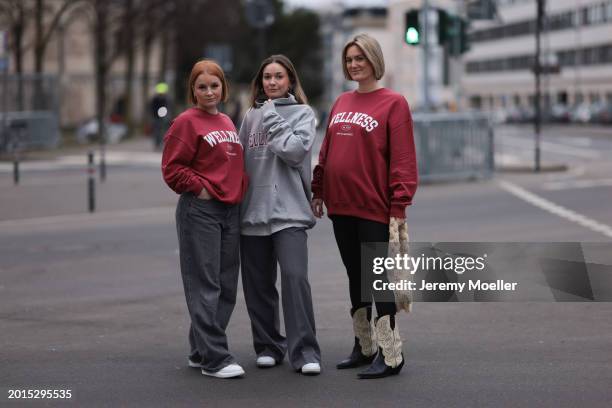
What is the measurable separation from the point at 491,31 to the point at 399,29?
62.2 ft

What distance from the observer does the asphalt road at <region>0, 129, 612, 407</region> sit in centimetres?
638

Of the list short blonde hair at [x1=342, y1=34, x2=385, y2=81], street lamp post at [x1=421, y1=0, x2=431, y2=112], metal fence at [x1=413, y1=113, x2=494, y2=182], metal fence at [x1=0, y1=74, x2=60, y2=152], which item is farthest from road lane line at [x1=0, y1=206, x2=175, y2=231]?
metal fence at [x1=0, y1=74, x2=60, y2=152]

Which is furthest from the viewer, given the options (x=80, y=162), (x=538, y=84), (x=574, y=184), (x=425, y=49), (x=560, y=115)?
(x=560, y=115)

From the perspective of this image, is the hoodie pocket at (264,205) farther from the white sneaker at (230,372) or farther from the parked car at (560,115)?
the parked car at (560,115)

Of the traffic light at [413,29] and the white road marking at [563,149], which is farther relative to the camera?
the white road marking at [563,149]

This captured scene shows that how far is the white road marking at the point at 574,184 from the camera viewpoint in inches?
881

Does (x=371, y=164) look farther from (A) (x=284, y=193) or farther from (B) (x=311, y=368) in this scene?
(B) (x=311, y=368)

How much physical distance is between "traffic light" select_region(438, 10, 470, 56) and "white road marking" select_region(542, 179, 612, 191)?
3.69 metres

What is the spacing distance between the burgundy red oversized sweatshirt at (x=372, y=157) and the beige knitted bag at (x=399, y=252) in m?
0.07

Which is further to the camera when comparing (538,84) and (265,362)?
(538,84)

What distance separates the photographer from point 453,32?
25.4m

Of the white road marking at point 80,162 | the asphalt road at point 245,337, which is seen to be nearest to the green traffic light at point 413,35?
the asphalt road at point 245,337

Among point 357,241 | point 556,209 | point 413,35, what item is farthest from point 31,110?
point 357,241

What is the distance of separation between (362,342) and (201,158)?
4.52ft
